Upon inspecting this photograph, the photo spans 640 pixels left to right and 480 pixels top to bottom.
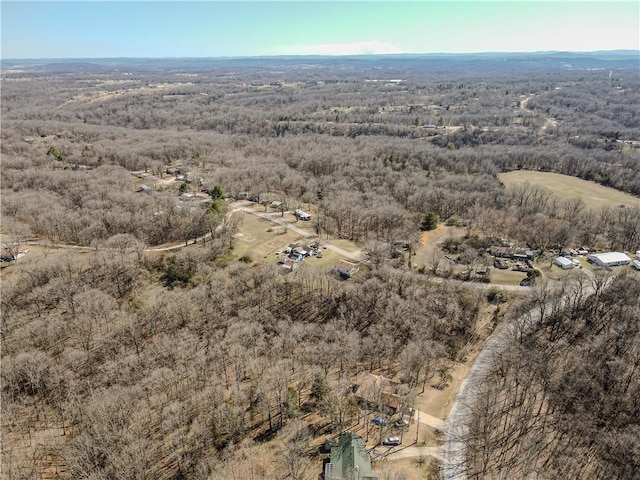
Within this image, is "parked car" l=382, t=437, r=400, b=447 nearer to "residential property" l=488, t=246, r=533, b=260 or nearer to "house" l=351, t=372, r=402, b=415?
"house" l=351, t=372, r=402, b=415

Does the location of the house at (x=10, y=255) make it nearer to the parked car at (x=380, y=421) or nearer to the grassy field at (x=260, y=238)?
the grassy field at (x=260, y=238)

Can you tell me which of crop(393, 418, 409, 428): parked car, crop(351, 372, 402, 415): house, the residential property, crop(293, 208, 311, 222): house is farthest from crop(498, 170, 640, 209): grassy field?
crop(393, 418, 409, 428): parked car

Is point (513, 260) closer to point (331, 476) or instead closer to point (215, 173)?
point (331, 476)

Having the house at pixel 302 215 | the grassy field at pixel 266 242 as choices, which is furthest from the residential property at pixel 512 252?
the house at pixel 302 215

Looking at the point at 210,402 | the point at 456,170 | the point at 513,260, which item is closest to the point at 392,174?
the point at 456,170

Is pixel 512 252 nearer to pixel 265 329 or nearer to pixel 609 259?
pixel 609 259

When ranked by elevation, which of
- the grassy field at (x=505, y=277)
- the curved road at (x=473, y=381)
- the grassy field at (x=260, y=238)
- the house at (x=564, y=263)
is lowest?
the curved road at (x=473, y=381)

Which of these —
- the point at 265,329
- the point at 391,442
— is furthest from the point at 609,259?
the point at 265,329
